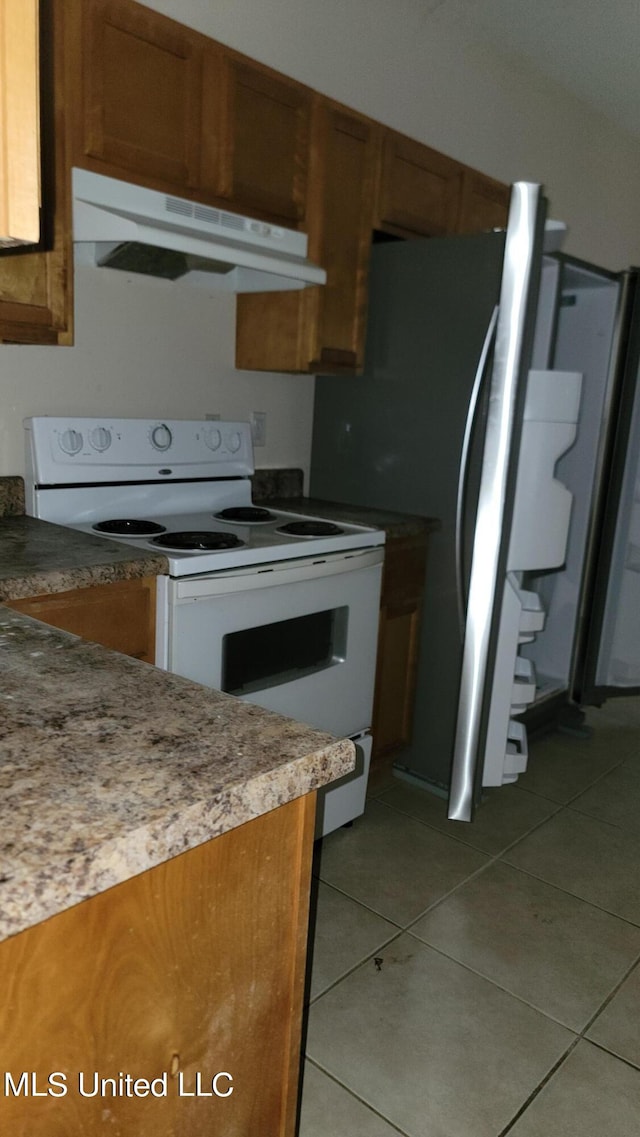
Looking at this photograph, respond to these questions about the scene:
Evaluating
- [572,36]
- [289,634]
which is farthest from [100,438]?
[572,36]

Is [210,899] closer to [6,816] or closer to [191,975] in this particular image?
[191,975]

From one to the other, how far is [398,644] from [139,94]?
166 cm

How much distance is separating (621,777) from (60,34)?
2726 millimetres

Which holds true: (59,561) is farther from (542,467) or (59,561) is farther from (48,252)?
(542,467)

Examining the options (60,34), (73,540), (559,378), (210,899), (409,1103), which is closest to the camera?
(210,899)

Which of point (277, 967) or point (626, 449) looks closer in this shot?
point (277, 967)

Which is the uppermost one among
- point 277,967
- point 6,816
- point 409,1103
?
point 6,816

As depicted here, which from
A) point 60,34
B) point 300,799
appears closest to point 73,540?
point 60,34

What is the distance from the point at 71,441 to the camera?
7.07 feet

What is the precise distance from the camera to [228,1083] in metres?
0.83

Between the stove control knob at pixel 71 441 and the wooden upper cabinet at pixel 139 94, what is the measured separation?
2.12ft

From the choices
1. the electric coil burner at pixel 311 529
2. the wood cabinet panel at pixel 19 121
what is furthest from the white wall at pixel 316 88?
the wood cabinet panel at pixel 19 121

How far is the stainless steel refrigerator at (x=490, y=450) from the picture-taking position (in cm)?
221

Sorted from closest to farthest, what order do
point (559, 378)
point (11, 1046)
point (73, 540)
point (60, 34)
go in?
point (11, 1046)
point (60, 34)
point (73, 540)
point (559, 378)
